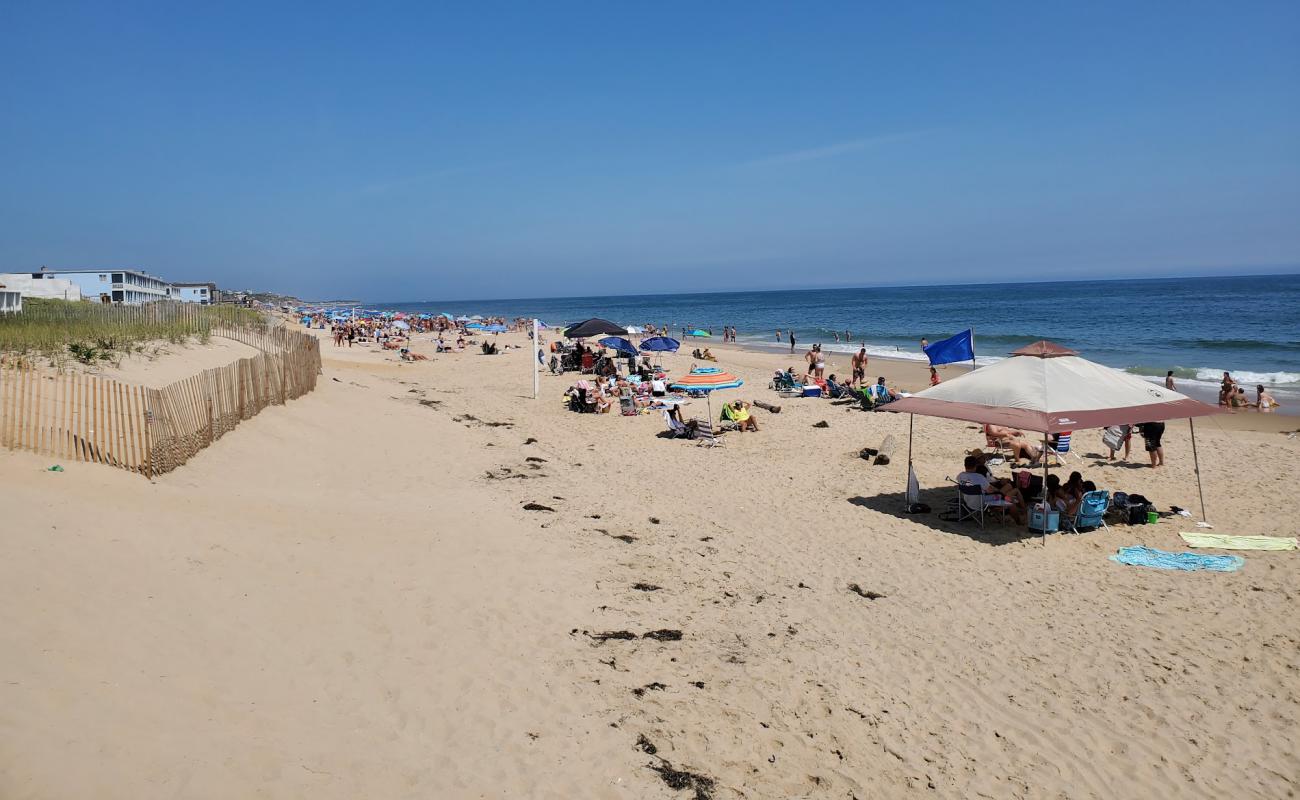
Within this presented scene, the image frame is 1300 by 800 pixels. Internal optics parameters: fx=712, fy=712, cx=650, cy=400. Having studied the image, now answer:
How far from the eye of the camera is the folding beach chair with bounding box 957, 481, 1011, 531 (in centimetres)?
902

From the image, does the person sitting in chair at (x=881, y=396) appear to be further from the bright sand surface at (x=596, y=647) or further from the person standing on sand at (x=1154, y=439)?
the bright sand surface at (x=596, y=647)

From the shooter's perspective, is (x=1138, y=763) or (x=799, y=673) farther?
(x=799, y=673)

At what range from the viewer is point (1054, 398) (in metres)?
8.33

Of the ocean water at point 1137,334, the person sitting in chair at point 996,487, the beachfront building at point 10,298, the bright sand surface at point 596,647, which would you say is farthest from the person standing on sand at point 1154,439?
the beachfront building at point 10,298

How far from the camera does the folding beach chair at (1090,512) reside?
8688 mm

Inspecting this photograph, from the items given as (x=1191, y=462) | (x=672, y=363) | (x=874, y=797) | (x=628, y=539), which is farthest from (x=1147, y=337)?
(x=874, y=797)

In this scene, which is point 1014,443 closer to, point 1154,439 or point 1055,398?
point 1154,439

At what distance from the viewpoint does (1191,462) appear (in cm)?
1194

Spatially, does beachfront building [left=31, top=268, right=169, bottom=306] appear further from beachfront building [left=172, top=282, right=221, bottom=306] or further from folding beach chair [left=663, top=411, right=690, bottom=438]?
folding beach chair [left=663, top=411, right=690, bottom=438]

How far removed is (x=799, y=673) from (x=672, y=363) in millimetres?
25048

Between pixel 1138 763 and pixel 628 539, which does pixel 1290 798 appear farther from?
pixel 628 539

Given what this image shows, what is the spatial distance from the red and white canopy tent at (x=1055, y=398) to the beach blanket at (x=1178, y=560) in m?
1.18

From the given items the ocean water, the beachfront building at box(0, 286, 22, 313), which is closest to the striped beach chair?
the ocean water

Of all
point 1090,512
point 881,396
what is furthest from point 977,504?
point 881,396
